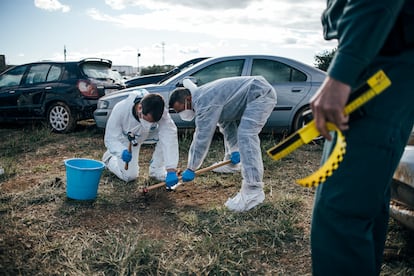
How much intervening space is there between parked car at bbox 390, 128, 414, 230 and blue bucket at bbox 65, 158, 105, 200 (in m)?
2.36

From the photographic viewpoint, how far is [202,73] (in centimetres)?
598

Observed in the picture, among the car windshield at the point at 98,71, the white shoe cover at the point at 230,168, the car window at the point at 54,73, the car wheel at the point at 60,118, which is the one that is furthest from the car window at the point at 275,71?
the car window at the point at 54,73

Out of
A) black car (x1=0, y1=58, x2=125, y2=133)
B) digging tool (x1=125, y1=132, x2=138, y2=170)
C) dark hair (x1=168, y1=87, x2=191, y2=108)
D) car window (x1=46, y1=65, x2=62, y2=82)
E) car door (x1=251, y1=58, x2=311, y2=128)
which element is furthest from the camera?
car window (x1=46, y1=65, x2=62, y2=82)

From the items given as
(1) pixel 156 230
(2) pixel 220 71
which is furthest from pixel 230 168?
(2) pixel 220 71

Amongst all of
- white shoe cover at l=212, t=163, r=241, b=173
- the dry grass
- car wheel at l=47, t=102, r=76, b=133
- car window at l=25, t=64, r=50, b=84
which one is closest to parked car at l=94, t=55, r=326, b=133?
the dry grass

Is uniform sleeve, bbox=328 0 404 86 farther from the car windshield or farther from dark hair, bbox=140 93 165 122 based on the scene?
the car windshield

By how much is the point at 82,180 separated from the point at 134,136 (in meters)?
0.80

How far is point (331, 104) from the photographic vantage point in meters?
1.24

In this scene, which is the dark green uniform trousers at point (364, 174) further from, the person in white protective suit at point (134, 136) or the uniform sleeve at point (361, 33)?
the person in white protective suit at point (134, 136)

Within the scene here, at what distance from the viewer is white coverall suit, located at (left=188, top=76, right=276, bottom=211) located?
342 cm

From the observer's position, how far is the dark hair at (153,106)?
145 inches

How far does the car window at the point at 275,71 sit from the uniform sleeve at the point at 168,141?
2389 mm

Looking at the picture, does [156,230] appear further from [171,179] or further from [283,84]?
[283,84]

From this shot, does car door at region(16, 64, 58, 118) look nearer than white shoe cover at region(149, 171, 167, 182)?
No
